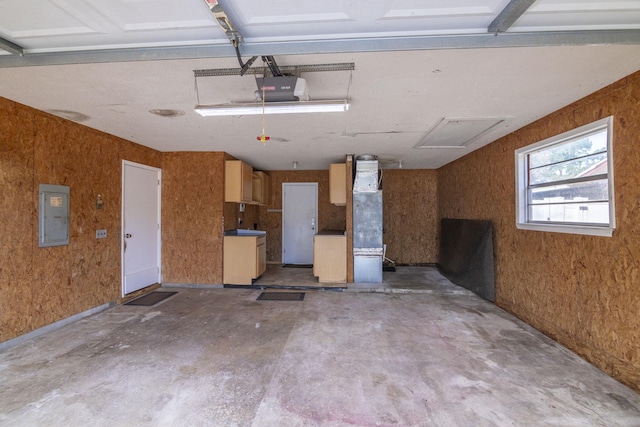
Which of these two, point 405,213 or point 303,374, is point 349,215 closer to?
point 405,213

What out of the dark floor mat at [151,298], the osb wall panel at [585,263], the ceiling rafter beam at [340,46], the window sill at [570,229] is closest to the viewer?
the ceiling rafter beam at [340,46]

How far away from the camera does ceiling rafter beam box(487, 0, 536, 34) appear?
4.97ft

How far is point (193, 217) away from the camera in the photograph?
5.04m

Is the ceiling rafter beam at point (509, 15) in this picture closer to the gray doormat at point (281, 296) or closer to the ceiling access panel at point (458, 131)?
the ceiling access panel at point (458, 131)

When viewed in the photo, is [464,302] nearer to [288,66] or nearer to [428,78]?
[428,78]

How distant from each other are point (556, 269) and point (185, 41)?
4.08 meters

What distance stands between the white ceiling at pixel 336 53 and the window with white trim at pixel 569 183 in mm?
421

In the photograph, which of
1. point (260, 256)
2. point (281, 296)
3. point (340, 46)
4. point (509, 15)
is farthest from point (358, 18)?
point (260, 256)

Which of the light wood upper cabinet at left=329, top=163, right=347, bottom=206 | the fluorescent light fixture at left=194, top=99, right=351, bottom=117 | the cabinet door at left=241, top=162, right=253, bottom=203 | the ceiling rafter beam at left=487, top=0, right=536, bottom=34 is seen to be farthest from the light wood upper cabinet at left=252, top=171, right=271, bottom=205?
the ceiling rafter beam at left=487, top=0, right=536, bottom=34

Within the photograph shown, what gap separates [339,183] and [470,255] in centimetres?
263

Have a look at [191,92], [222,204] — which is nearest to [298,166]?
[222,204]

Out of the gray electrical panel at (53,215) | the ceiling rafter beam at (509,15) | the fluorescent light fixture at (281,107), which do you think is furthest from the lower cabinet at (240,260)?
the ceiling rafter beam at (509,15)

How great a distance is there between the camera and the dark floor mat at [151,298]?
4.16 metres

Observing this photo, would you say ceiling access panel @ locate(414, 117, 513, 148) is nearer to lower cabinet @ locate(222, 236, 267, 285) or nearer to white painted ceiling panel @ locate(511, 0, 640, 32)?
white painted ceiling panel @ locate(511, 0, 640, 32)
